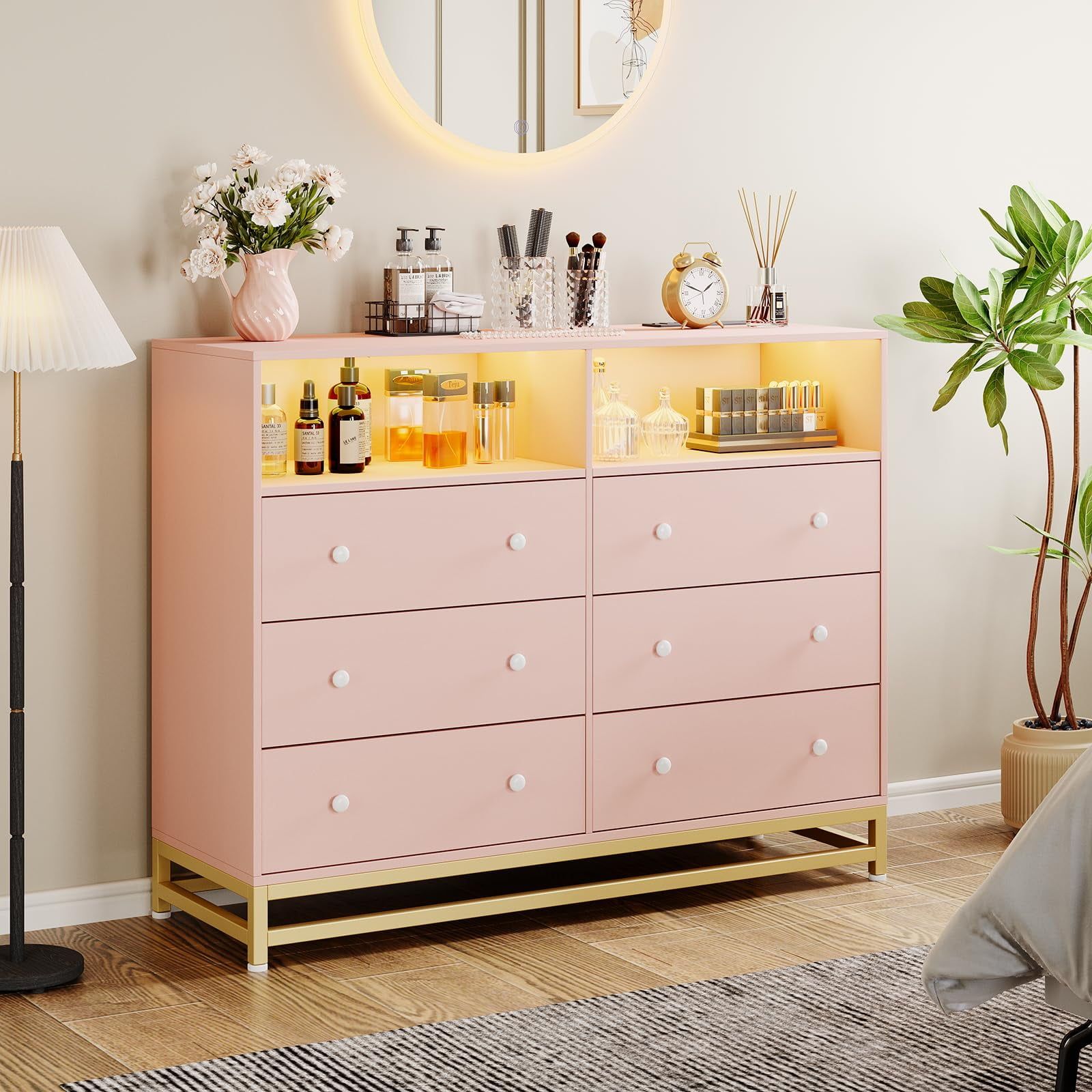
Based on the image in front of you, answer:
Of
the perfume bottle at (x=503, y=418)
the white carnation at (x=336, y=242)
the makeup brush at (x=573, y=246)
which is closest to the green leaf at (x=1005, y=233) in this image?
the makeup brush at (x=573, y=246)

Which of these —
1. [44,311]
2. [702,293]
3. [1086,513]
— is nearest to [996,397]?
[1086,513]

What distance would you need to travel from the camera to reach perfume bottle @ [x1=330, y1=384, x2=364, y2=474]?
3.30 metres

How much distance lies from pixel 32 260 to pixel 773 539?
1.56 m

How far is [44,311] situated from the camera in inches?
→ 117

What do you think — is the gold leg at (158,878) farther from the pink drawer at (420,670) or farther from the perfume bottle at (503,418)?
the perfume bottle at (503,418)

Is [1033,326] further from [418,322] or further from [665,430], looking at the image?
[418,322]

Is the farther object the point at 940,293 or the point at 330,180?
the point at 940,293

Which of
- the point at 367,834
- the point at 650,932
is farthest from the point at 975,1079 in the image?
the point at 367,834

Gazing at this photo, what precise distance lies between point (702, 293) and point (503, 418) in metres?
0.55

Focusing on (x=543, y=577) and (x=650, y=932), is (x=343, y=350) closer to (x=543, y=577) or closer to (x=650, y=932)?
(x=543, y=577)

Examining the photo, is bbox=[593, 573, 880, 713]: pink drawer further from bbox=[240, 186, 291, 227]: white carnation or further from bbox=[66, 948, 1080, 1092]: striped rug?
bbox=[240, 186, 291, 227]: white carnation

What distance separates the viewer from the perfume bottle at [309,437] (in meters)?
3.29

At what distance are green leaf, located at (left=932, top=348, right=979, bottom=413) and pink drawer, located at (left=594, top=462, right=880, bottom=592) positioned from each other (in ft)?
1.16

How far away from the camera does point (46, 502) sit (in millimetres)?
3408
